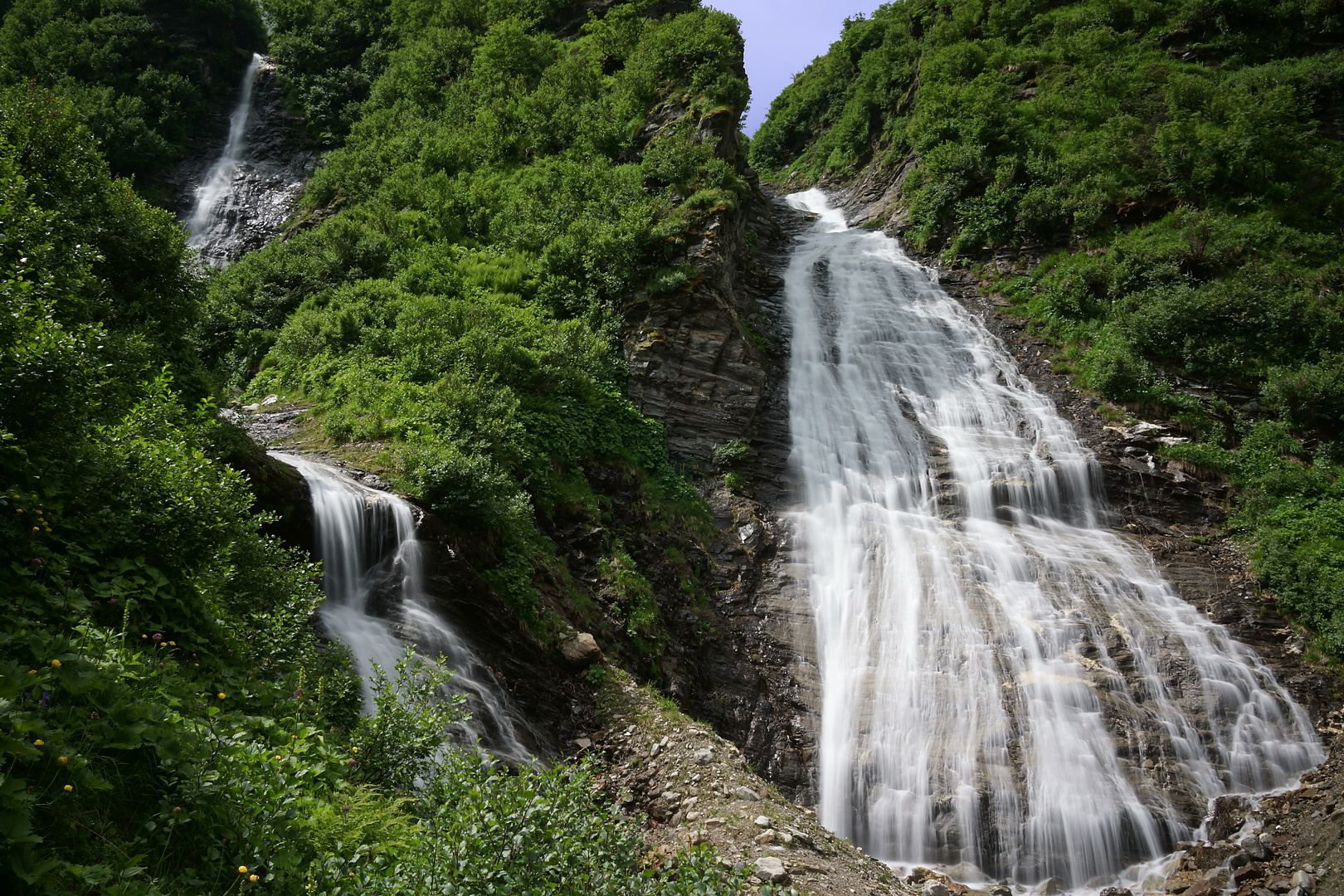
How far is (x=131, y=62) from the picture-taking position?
101 feet

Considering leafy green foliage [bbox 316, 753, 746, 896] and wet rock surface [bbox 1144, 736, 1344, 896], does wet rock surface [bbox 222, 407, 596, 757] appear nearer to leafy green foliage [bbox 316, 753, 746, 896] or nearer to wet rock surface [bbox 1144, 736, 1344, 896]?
leafy green foliage [bbox 316, 753, 746, 896]

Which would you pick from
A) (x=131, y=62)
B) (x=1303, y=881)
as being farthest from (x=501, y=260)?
(x=131, y=62)

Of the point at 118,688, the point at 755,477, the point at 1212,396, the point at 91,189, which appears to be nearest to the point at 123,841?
the point at 118,688

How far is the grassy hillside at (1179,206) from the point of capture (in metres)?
16.1

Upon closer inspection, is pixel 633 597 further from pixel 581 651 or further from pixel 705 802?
pixel 705 802

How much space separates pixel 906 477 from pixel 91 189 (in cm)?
1687

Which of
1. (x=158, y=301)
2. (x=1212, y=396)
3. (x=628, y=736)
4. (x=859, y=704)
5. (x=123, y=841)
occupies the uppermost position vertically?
(x=158, y=301)

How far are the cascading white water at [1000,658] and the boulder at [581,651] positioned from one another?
185 inches

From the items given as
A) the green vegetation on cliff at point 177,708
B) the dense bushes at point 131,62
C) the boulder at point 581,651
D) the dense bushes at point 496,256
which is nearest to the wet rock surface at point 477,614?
the boulder at point 581,651

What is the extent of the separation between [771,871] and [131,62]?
140 feet

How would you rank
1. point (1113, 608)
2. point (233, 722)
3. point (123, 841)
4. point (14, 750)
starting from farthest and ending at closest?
point (1113, 608)
point (233, 722)
point (123, 841)
point (14, 750)

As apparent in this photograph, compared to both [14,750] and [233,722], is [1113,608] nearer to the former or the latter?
[233,722]

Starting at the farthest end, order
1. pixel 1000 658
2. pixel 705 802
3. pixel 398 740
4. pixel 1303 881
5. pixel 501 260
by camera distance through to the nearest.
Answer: pixel 501 260
pixel 1000 658
pixel 1303 881
pixel 705 802
pixel 398 740

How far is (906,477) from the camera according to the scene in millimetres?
16812
